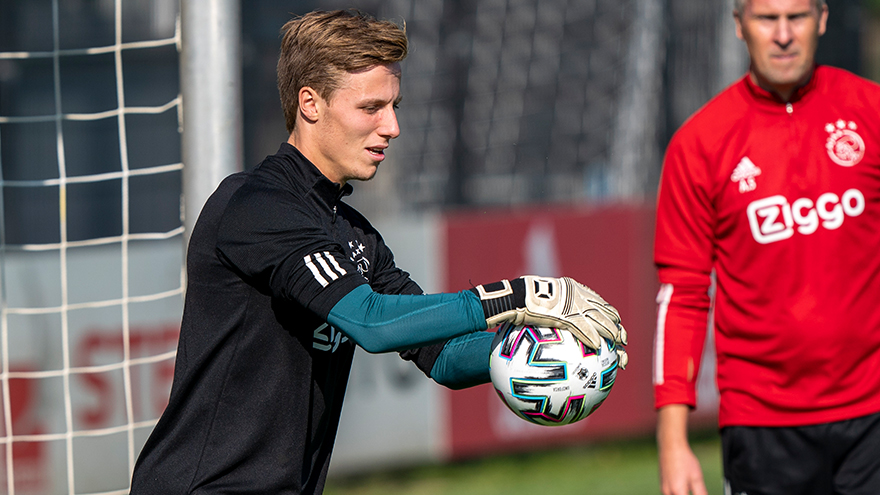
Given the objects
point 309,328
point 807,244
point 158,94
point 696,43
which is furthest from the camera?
point 696,43

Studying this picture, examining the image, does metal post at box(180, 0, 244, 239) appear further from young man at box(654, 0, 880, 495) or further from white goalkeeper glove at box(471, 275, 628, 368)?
young man at box(654, 0, 880, 495)

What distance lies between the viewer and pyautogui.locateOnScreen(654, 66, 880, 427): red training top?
3.44m

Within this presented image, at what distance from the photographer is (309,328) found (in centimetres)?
279

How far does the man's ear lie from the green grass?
4760 millimetres

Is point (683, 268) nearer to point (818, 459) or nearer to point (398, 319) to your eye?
point (818, 459)

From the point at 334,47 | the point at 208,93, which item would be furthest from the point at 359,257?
the point at 208,93

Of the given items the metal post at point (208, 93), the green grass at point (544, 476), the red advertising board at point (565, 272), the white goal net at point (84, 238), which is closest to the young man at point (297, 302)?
the metal post at point (208, 93)

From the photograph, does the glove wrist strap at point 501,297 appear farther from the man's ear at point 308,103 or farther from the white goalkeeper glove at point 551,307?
the man's ear at point 308,103

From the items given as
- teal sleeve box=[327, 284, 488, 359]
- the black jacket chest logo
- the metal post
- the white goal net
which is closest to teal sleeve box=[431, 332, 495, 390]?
the black jacket chest logo

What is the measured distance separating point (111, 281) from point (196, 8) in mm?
3231

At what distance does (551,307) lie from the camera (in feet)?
8.79

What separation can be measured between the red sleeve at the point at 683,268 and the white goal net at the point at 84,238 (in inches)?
79.1

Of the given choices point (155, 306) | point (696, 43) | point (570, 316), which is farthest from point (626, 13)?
point (570, 316)

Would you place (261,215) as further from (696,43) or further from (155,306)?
(696,43)
